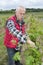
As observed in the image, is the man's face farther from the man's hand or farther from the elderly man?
the man's hand

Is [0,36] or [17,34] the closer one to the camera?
[17,34]

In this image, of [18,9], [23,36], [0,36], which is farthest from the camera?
[0,36]

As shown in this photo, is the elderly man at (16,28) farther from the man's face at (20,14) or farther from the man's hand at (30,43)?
the man's hand at (30,43)

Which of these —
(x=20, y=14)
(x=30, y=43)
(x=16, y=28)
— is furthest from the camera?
(x=16, y=28)

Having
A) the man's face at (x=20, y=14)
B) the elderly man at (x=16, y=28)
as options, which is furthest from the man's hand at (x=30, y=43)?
the man's face at (x=20, y=14)

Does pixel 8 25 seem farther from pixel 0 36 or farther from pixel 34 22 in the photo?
pixel 0 36

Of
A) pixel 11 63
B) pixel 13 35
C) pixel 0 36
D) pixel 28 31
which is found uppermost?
pixel 28 31

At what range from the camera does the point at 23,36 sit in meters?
5.70

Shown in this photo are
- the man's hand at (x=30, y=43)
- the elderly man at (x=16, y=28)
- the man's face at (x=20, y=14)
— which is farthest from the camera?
the man's face at (x=20, y=14)

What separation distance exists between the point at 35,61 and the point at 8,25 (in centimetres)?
152

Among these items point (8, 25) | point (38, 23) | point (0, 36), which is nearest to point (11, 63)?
point (8, 25)

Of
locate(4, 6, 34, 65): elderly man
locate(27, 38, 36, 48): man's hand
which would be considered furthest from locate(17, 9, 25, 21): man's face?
locate(27, 38, 36, 48): man's hand

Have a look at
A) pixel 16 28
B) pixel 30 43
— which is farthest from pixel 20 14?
pixel 30 43

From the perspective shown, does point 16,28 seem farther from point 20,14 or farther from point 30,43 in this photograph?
point 30,43
